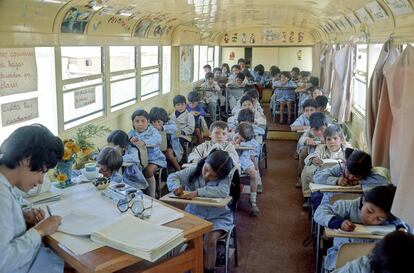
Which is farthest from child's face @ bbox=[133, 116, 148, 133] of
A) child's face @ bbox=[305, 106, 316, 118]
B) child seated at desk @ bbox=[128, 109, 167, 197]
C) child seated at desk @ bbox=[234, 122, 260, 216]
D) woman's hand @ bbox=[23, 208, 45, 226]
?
woman's hand @ bbox=[23, 208, 45, 226]

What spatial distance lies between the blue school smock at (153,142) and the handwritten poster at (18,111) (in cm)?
150

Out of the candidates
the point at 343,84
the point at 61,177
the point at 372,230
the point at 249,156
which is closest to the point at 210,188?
the point at 61,177

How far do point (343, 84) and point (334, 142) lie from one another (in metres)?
2.08

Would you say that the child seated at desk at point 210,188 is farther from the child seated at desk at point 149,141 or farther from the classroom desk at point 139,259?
the child seated at desk at point 149,141

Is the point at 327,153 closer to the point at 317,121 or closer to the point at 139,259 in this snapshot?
the point at 317,121

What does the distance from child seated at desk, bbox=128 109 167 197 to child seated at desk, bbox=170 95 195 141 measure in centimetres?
146

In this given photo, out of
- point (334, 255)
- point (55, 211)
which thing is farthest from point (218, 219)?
point (55, 211)

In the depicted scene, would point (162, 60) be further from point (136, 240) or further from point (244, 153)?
point (136, 240)

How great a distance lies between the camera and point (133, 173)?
15.5ft

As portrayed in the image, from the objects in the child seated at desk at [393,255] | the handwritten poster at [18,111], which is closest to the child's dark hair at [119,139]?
the handwritten poster at [18,111]

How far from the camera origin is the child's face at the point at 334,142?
4918mm

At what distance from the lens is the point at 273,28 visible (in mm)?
13664

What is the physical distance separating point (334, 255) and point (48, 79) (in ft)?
10.9

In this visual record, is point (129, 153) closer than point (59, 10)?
No
